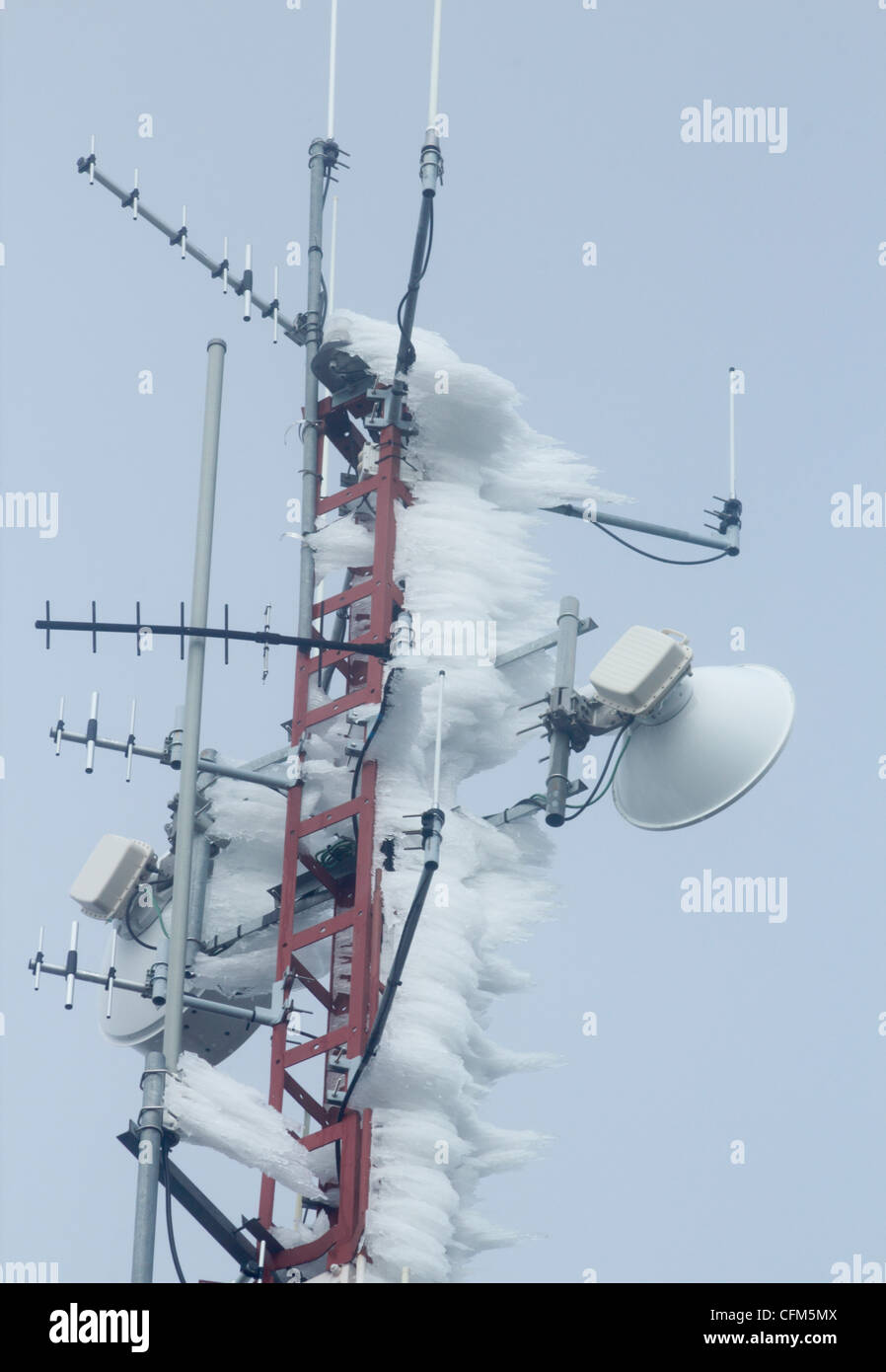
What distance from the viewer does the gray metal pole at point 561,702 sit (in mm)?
24562

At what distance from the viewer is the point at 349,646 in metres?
25.8

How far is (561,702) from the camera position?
24.8 metres

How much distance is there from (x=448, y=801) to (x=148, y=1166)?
5689 millimetres

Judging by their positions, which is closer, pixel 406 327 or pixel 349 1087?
pixel 349 1087

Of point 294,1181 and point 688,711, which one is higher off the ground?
point 688,711

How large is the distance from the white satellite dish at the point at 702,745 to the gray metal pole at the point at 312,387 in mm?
4282

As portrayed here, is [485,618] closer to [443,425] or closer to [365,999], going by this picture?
[443,425]

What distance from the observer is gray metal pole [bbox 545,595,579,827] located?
2456 centimetres

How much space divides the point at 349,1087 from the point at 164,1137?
221 centimetres

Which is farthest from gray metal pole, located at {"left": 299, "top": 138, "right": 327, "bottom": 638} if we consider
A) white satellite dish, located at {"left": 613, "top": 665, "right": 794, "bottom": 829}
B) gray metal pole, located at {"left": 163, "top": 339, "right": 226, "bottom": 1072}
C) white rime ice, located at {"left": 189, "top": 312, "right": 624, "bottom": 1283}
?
white satellite dish, located at {"left": 613, "top": 665, "right": 794, "bottom": 829}

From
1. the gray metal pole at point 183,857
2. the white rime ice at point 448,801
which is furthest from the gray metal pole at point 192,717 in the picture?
the white rime ice at point 448,801

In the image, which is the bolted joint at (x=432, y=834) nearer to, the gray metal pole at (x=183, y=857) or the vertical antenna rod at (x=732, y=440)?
the gray metal pole at (x=183, y=857)

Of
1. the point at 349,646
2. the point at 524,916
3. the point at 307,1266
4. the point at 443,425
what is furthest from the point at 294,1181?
the point at 443,425

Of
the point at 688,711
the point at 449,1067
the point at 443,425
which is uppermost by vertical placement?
the point at 443,425
